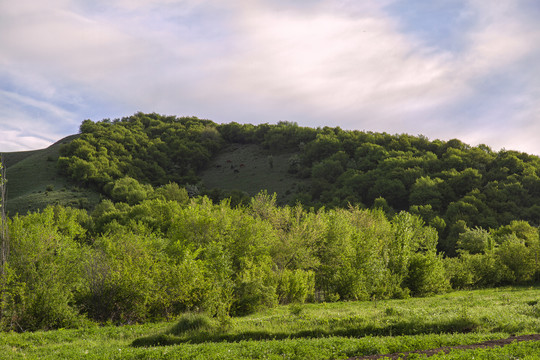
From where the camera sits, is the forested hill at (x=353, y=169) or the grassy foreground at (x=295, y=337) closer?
the grassy foreground at (x=295, y=337)

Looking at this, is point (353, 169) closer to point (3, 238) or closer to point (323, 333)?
point (323, 333)

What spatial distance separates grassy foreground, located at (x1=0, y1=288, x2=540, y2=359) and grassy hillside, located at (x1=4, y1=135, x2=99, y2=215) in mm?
71070

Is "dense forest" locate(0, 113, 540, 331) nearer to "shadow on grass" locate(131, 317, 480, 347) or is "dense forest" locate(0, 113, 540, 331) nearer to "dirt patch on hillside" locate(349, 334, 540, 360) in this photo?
"shadow on grass" locate(131, 317, 480, 347)

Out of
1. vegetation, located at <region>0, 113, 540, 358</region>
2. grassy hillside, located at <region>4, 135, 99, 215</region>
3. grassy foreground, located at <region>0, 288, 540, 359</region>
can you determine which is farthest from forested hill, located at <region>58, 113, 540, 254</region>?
grassy foreground, located at <region>0, 288, 540, 359</region>

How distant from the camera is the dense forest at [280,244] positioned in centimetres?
2566

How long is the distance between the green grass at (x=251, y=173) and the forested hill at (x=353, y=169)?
2.10 meters

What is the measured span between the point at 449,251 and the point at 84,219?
67.8 metres

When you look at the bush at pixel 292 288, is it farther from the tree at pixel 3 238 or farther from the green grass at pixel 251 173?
the green grass at pixel 251 173

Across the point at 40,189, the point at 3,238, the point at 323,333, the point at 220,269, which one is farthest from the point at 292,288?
the point at 40,189

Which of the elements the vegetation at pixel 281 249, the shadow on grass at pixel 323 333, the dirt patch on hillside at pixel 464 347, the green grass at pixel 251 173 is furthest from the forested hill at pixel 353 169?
the dirt patch on hillside at pixel 464 347

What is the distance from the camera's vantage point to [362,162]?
107 meters

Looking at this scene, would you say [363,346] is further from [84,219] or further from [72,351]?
[84,219]

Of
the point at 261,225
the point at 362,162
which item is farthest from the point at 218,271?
the point at 362,162

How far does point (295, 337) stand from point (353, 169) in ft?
286
